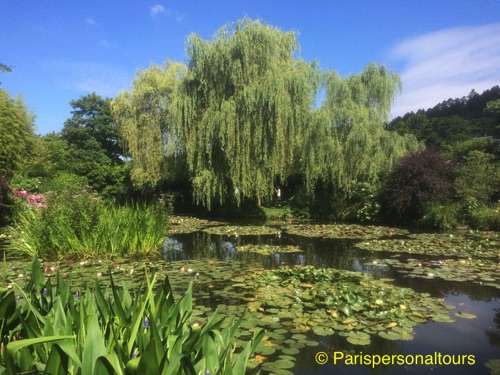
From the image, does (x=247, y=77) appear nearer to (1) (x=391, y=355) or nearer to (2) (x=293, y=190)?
(2) (x=293, y=190)

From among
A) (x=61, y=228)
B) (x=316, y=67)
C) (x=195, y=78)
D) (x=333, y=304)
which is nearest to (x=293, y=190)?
(x=316, y=67)

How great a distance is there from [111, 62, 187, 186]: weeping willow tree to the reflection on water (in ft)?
Result: 28.2

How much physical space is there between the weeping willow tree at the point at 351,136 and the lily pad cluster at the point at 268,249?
6336 millimetres

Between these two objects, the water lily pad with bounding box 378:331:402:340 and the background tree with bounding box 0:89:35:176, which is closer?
the water lily pad with bounding box 378:331:402:340

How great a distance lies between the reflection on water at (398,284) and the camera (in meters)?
3.00

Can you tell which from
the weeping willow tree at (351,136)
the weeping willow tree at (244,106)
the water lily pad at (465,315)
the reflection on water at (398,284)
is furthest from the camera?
the weeping willow tree at (351,136)

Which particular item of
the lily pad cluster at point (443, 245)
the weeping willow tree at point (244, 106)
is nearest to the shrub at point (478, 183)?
the lily pad cluster at point (443, 245)

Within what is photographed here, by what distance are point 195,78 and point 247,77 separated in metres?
2.18

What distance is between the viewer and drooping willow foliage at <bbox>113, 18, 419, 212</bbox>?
1310cm

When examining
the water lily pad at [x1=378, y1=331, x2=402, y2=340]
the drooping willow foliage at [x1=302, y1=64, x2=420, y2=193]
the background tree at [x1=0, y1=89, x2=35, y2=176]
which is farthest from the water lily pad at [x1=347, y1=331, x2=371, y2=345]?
the background tree at [x1=0, y1=89, x2=35, y2=176]

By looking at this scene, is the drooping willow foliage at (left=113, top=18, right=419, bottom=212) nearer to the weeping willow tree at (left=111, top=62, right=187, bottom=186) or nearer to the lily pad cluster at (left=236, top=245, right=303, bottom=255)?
the weeping willow tree at (left=111, top=62, right=187, bottom=186)

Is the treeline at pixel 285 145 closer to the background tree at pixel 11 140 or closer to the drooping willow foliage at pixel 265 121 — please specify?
the drooping willow foliage at pixel 265 121

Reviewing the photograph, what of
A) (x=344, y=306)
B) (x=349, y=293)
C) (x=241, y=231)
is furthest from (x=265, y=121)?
(x=344, y=306)

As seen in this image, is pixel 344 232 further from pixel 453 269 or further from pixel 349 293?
pixel 349 293
